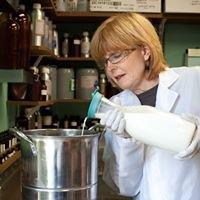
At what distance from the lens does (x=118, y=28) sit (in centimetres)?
138

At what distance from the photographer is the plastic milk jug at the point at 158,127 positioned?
112cm

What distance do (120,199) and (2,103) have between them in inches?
31.9

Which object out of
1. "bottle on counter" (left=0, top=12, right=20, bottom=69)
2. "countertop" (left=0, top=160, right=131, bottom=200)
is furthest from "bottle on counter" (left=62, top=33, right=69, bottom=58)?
"bottle on counter" (left=0, top=12, right=20, bottom=69)

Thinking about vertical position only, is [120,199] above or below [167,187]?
below

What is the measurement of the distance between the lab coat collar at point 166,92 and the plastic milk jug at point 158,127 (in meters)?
0.23

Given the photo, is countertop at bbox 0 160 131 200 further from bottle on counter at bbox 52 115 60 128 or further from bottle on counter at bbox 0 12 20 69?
bottle on counter at bbox 52 115 60 128

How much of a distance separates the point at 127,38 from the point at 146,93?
229 mm

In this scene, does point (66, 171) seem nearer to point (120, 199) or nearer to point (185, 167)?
point (185, 167)

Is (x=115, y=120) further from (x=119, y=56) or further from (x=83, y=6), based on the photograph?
(x=83, y=6)

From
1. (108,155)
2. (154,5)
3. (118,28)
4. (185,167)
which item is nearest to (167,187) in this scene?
(185,167)

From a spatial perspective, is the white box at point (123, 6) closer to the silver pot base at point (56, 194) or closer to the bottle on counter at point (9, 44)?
the bottle on counter at point (9, 44)

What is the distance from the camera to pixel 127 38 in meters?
1.36

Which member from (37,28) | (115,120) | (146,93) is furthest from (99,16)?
(115,120)

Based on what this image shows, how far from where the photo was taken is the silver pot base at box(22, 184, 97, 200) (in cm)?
113
